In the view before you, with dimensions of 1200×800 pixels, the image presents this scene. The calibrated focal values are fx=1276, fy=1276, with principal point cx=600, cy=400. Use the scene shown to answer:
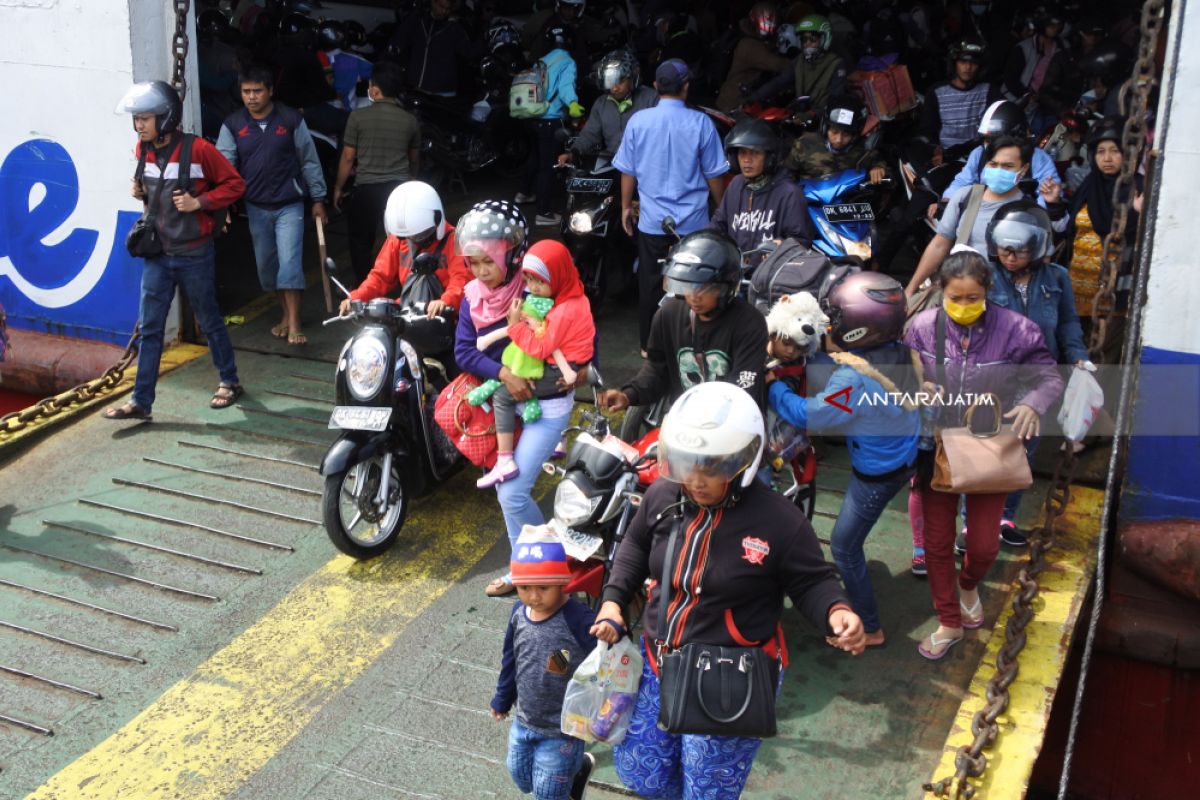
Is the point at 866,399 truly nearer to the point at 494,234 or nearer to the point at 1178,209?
the point at 494,234

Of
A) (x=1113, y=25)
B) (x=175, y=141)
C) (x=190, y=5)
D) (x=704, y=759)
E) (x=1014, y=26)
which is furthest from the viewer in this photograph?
(x=1014, y=26)

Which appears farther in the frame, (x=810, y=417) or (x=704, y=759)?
(x=810, y=417)

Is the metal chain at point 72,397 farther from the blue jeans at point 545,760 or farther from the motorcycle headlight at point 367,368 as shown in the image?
the blue jeans at point 545,760

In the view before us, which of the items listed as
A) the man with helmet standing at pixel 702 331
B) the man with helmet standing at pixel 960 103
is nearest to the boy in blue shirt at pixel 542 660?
the man with helmet standing at pixel 702 331

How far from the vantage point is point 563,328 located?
5.67m

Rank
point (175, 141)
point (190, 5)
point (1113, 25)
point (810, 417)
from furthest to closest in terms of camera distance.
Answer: point (1113, 25) → point (190, 5) → point (175, 141) → point (810, 417)

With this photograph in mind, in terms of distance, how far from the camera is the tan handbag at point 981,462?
4.98 metres

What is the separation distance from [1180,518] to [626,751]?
3.59 meters

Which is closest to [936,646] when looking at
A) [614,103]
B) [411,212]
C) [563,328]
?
[563,328]

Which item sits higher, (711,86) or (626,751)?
(711,86)

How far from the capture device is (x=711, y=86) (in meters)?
11.8

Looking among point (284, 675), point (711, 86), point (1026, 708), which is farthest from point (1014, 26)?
point (284, 675)

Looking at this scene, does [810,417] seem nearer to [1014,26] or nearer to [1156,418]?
[1156,418]

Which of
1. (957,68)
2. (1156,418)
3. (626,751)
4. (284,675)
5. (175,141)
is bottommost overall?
(284,675)
